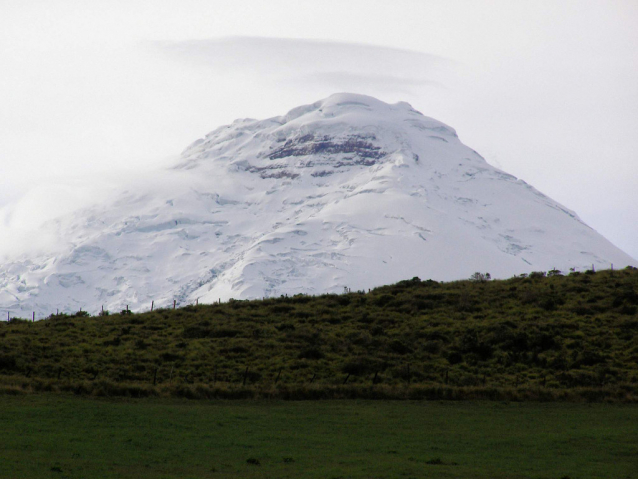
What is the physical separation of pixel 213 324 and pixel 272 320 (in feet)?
14.3

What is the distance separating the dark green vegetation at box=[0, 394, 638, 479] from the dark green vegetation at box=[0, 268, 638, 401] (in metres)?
2.99

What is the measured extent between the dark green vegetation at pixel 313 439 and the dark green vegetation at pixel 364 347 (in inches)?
118

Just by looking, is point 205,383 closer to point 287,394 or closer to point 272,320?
point 287,394

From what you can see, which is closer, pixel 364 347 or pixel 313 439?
pixel 313 439

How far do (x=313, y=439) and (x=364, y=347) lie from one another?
2070cm

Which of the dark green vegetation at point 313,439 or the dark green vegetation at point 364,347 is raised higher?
the dark green vegetation at point 364,347

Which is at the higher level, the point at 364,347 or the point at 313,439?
the point at 364,347

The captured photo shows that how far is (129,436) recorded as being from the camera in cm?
2347

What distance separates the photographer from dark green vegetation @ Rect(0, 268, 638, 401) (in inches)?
1367

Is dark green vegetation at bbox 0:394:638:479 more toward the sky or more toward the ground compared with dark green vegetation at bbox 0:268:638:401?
more toward the ground

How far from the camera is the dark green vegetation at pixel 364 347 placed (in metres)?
34.7

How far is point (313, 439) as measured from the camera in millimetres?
23891

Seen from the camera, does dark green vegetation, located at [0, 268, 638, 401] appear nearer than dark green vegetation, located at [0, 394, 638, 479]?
No

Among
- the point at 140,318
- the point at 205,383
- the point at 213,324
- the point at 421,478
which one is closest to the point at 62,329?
the point at 140,318
